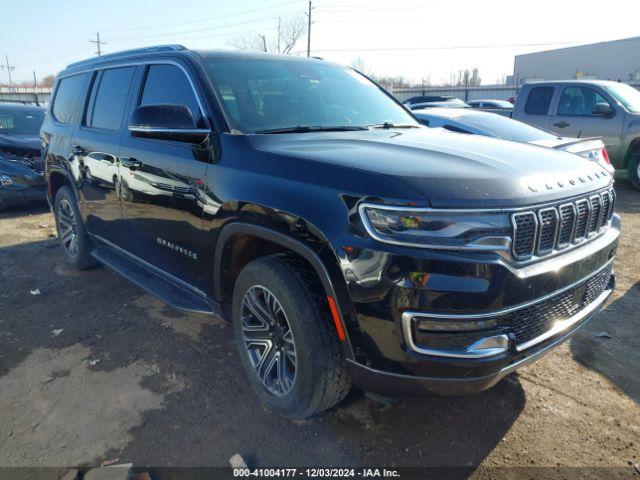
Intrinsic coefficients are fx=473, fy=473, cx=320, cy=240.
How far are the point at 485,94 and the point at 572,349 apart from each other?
31.2m

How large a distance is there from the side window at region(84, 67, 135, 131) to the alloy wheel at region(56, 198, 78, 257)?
3.72 feet

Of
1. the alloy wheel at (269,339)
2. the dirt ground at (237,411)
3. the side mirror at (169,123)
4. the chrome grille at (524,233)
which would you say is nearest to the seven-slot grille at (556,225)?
the chrome grille at (524,233)

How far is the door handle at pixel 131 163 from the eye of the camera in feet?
11.0

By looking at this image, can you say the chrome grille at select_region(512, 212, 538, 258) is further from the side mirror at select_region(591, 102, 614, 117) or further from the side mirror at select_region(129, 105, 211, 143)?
the side mirror at select_region(591, 102, 614, 117)

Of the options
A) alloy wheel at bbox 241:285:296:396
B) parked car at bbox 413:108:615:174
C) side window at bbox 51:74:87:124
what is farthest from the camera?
parked car at bbox 413:108:615:174

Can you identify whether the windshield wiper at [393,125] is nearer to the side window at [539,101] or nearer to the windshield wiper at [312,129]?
the windshield wiper at [312,129]

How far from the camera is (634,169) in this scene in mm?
8727

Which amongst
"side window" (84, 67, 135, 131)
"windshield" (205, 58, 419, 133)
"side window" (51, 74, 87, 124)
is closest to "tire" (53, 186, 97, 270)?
"side window" (51, 74, 87, 124)

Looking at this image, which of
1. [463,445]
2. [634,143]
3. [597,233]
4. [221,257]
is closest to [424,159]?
[597,233]

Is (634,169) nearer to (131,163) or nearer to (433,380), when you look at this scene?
(433,380)

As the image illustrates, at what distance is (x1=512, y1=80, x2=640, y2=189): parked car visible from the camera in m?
8.52

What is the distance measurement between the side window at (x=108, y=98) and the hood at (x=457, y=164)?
173cm

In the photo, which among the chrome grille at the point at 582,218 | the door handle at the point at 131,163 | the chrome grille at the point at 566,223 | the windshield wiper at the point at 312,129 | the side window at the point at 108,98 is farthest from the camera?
the side window at the point at 108,98

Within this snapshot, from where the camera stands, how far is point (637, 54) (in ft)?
152
